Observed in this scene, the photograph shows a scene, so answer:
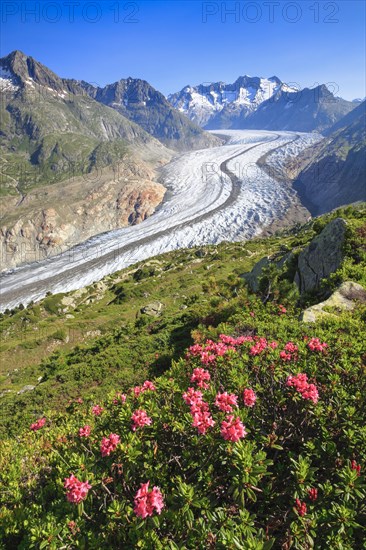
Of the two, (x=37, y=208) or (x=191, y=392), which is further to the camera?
(x=37, y=208)

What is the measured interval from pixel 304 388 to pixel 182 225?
93.1m

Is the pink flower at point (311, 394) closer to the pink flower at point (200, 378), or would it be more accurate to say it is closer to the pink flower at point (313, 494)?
the pink flower at point (313, 494)

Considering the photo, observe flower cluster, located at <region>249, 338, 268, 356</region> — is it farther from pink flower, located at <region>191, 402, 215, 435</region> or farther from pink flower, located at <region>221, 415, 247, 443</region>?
pink flower, located at <region>221, 415, 247, 443</region>

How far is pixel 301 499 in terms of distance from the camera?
372 cm

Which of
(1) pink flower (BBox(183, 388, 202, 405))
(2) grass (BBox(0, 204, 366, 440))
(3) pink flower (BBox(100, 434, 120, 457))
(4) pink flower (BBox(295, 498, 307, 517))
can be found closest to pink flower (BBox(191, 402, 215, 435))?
(1) pink flower (BBox(183, 388, 202, 405))

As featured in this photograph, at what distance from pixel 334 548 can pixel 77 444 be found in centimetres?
414

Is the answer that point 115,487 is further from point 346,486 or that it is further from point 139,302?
point 139,302

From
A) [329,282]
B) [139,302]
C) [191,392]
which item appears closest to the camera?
[191,392]

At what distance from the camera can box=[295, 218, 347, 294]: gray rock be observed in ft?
52.1

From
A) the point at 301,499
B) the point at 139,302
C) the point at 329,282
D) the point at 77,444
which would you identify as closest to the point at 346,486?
the point at 301,499

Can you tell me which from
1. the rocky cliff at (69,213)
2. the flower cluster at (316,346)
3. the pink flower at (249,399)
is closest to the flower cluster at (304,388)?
the pink flower at (249,399)

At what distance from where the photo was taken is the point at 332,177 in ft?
423

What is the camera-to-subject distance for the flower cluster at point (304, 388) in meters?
4.34

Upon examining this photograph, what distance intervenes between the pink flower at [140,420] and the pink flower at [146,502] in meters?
1.07
